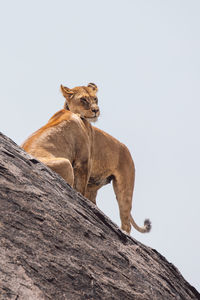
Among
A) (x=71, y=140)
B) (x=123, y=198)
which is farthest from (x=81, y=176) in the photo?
(x=123, y=198)

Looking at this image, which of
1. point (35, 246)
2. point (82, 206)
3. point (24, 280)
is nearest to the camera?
point (24, 280)

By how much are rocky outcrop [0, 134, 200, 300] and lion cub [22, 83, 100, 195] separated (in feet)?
6.57

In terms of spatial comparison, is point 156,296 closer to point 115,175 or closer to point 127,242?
point 127,242

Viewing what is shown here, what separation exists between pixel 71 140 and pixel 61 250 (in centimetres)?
474

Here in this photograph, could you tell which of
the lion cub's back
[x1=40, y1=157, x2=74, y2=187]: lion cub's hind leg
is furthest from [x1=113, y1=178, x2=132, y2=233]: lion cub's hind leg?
[x1=40, y1=157, x2=74, y2=187]: lion cub's hind leg

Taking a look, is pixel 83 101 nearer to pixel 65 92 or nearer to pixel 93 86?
pixel 65 92

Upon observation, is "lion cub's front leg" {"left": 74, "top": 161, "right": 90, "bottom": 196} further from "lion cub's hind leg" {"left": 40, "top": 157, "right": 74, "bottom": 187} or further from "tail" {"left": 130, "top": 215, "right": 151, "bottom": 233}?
"tail" {"left": 130, "top": 215, "right": 151, "bottom": 233}

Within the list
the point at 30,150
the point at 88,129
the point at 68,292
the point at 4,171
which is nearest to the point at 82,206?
the point at 4,171

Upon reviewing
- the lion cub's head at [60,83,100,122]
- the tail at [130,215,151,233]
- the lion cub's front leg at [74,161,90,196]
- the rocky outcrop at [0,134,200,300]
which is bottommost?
the rocky outcrop at [0,134,200,300]

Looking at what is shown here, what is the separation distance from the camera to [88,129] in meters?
12.1

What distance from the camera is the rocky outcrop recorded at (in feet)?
19.9

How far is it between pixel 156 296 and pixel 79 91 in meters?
6.13

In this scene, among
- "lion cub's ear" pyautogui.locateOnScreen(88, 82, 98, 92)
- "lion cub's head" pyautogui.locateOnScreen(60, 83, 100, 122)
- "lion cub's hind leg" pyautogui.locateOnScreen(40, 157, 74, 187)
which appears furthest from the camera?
"lion cub's ear" pyautogui.locateOnScreen(88, 82, 98, 92)

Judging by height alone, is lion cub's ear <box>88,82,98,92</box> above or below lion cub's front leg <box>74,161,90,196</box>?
above
